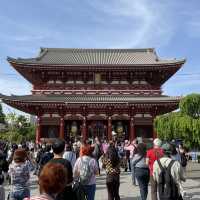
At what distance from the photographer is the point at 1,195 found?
6742 millimetres

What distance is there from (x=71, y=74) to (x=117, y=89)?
15.6ft

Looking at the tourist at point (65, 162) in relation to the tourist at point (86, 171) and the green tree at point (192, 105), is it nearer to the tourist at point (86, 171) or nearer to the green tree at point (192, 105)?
the tourist at point (86, 171)

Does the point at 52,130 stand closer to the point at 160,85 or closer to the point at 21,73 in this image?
the point at 21,73

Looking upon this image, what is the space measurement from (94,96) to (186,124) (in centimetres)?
1574

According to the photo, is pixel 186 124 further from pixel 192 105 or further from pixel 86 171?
pixel 86 171

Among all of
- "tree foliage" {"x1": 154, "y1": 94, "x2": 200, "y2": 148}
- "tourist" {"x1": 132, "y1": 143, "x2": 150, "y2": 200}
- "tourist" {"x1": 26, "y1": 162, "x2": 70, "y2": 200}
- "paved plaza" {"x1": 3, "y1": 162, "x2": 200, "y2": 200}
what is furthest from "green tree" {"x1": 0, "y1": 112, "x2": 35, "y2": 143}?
"tourist" {"x1": 26, "y1": 162, "x2": 70, "y2": 200}

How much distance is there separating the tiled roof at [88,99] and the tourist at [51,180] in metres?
29.2

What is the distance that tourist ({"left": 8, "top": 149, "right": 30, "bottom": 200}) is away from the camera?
731 centimetres

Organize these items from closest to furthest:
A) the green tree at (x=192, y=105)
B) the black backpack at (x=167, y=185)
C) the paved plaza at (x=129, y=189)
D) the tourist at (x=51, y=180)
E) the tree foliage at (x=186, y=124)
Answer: the tourist at (x=51, y=180) < the black backpack at (x=167, y=185) < the paved plaza at (x=129, y=189) < the tree foliage at (x=186, y=124) < the green tree at (x=192, y=105)

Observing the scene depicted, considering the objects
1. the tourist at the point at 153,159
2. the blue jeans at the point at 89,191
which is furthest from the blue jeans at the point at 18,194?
the tourist at the point at 153,159

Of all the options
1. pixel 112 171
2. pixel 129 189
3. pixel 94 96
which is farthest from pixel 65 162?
pixel 94 96

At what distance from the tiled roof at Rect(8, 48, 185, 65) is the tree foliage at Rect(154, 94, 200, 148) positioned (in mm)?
13090

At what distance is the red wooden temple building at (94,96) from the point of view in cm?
3447

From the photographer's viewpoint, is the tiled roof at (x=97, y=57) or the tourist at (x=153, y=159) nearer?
the tourist at (x=153, y=159)
